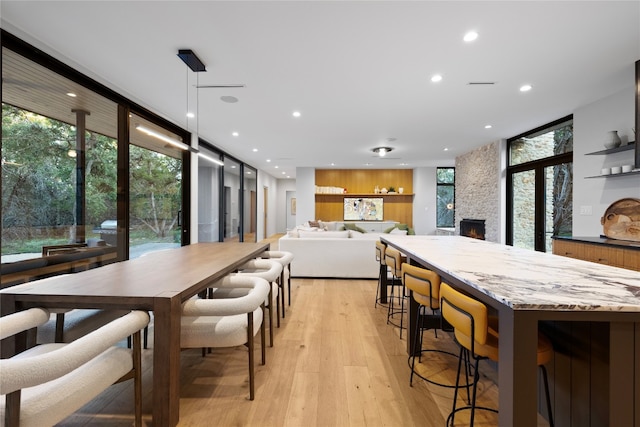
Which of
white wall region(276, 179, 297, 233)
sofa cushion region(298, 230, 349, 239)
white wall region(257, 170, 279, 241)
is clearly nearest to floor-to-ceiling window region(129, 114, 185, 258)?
sofa cushion region(298, 230, 349, 239)

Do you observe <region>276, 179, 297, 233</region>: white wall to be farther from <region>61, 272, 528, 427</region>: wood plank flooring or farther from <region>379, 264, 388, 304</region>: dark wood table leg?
<region>61, 272, 528, 427</region>: wood plank flooring

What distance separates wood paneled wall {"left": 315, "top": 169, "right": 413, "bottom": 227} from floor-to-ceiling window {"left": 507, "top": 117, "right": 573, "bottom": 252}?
14.6 ft

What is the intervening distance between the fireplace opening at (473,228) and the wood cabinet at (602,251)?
9.68 feet

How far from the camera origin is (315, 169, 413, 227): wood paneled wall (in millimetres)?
10273

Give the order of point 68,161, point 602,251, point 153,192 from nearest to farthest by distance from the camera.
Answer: point 68,161 → point 602,251 → point 153,192

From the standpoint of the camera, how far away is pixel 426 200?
31.9 feet

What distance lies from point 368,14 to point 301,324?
289cm

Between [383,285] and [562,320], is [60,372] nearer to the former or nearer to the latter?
[562,320]

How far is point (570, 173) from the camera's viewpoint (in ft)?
14.8

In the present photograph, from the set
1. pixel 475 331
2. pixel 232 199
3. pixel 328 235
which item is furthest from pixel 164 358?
pixel 232 199

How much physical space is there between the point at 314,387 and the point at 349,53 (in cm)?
280

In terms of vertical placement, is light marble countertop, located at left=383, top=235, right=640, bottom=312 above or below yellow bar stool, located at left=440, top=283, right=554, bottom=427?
above

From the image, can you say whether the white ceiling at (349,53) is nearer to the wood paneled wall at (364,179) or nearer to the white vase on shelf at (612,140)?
the white vase on shelf at (612,140)

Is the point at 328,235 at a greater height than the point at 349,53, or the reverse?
the point at 349,53
